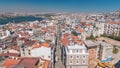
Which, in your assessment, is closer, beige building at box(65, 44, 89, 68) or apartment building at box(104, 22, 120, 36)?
beige building at box(65, 44, 89, 68)

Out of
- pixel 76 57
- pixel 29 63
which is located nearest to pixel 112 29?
pixel 76 57

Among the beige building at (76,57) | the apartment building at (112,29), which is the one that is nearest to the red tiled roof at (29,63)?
the beige building at (76,57)

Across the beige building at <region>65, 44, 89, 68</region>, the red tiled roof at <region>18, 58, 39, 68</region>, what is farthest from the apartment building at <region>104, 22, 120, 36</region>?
the red tiled roof at <region>18, 58, 39, 68</region>

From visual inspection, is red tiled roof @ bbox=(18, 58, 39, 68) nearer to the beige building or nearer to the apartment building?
the beige building

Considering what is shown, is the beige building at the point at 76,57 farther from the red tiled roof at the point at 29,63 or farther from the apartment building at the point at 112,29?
the apartment building at the point at 112,29

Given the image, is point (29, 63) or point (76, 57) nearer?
point (29, 63)

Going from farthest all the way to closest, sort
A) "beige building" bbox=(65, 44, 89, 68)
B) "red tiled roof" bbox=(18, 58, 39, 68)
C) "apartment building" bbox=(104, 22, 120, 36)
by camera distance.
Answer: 1. "apartment building" bbox=(104, 22, 120, 36)
2. "beige building" bbox=(65, 44, 89, 68)
3. "red tiled roof" bbox=(18, 58, 39, 68)

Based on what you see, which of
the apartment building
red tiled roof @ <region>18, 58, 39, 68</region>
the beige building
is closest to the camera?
red tiled roof @ <region>18, 58, 39, 68</region>

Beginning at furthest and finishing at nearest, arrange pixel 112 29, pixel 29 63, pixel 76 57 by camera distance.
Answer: pixel 112 29, pixel 76 57, pixel 29 63

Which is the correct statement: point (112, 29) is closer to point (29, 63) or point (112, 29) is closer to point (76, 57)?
point (76, 57)

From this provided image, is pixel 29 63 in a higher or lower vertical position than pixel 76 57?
higher

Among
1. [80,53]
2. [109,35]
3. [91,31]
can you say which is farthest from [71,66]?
[109,35]
